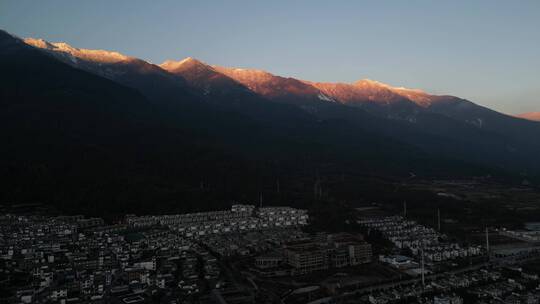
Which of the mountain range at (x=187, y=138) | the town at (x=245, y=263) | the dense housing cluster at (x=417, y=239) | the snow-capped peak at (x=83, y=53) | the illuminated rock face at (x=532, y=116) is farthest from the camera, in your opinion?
the illuminated rock face at (x=532, y=116)

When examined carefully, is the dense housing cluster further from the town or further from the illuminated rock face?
the illuminated rock face

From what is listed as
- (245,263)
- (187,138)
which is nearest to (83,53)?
(187,138)

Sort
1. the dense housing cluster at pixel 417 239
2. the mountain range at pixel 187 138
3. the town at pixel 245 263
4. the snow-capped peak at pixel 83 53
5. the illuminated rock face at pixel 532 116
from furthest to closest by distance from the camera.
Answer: the illuminated rock face at pixel 532 116, the snow-capped peak at pixel 83 53, the mountain range at pixel 187 138, the dense housing cluster at pixel 417 239, the town at pixel 245 263

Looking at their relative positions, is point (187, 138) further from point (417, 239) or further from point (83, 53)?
point (83, 53)

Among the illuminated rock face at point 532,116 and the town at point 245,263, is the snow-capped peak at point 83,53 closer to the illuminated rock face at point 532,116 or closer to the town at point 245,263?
the town at point 245,263

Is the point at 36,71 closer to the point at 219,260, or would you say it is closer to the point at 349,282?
the point at 219,260

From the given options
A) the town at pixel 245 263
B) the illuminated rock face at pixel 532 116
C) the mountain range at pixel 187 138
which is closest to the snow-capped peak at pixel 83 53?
the mountain range at pixel 187 138

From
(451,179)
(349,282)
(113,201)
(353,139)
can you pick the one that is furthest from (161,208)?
(353,139)
